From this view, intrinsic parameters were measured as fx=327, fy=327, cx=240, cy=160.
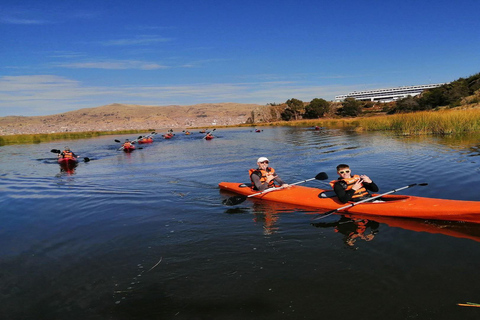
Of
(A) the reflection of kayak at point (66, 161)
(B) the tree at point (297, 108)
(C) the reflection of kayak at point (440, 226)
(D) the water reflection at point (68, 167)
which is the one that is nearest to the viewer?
(C) the reflection of kayak at point (440, 226)

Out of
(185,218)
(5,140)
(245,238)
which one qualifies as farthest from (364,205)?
(5,140)

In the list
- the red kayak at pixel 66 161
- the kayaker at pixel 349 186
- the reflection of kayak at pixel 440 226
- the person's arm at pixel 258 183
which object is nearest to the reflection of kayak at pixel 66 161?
the red kayak at pixel 66 161

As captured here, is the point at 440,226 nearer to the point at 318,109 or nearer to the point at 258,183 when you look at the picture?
the point at 258,183

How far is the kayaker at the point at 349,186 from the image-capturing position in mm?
7496

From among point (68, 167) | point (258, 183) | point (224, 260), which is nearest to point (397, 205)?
point (258, 183)

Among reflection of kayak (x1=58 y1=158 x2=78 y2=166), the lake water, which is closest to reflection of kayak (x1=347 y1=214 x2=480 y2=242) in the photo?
the lake water

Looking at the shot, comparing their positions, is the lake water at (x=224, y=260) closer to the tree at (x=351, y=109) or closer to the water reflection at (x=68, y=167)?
the water reflection at (x=68, y=167)

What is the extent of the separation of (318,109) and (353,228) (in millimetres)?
70988

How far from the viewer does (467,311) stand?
375 centimetres

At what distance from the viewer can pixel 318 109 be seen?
74.8 m

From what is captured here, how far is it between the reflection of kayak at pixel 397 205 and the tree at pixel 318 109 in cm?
6887

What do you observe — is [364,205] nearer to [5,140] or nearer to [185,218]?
[185,218]

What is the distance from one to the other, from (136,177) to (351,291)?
Answer: 11.9 m

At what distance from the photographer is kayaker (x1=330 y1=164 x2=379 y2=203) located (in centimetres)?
750
